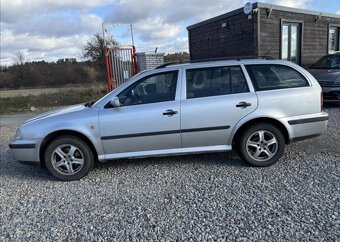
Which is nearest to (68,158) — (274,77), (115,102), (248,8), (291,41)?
(115,102)

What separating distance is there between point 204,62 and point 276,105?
1.27m

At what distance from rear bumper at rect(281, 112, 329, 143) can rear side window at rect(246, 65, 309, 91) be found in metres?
0.50

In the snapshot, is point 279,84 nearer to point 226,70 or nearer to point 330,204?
point 226,70

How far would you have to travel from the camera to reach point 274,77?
4.59 m

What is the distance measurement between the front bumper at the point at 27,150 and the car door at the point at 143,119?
982 millimetres

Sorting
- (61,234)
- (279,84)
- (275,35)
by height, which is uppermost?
(275,35)

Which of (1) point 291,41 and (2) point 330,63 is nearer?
(2) point 330,63

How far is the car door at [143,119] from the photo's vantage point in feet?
14.2

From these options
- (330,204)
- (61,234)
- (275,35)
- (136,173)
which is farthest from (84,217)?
(275,35)

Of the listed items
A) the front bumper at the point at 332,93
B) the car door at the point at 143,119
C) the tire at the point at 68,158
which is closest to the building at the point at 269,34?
the front bumper at the point at 332,93

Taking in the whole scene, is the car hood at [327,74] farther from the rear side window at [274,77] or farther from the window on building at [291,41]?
the rear side window at [274,77]

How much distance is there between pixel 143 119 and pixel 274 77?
2.09 metres

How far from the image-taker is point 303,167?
4.42 meters

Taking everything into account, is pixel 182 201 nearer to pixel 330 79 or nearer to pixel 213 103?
pixel 213 103
